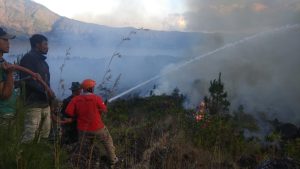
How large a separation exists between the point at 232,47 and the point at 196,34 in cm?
2812

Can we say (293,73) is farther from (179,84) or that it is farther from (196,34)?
(196,34)

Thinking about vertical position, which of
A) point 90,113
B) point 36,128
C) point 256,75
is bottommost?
point 36,128

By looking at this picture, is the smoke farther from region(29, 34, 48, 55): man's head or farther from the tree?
region(29, 34, 48, 55): man's head

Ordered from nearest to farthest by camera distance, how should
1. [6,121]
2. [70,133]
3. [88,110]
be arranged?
1. [6,121]
2. [88,110]
3. [70,133]

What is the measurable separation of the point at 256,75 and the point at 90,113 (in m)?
45.8

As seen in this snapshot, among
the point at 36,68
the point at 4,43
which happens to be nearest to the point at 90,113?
the point at 36,68

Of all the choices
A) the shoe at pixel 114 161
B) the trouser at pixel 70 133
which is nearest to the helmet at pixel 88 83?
the trouser at pixel 70 133

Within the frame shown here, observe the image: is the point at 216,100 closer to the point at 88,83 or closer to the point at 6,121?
the point at 88,83

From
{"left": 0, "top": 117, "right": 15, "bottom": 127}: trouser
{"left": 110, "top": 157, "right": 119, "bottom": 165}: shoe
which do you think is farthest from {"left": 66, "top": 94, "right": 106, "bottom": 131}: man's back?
{"left": 0, "top": 117, "right": 15, "bottom": 127}: trouser

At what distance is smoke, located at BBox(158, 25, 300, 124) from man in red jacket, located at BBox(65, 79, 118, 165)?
96.3 ft

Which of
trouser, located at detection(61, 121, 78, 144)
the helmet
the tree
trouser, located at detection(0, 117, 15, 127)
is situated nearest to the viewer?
trouser, located at detection(0, 117, 15, 127)

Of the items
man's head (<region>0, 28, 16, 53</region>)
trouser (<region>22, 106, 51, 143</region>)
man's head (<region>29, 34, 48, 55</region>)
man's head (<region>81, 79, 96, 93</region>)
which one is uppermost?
man's head (<region>29, 34, 48, 55</region>)

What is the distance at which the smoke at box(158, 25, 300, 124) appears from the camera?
39.9 m

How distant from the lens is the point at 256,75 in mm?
49219
